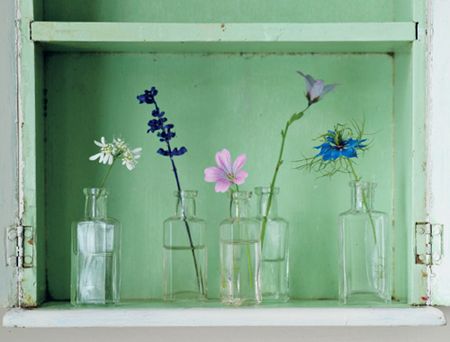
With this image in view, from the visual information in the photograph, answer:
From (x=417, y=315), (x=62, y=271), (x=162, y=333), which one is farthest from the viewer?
(x=162, y=333)

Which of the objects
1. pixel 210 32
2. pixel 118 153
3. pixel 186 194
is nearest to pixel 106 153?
pixel 118 153

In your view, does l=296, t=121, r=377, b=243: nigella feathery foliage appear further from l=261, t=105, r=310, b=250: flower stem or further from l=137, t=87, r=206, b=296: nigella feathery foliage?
l=137, t=87, r=206, b=296: nigella feathery foliage

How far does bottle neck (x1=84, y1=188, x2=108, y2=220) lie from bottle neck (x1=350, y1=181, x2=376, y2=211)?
0.35 m

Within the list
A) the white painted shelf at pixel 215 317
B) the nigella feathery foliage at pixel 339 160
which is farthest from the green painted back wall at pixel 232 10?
the white painted shelf at pixel 215 317

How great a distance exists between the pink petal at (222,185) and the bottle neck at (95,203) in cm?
16

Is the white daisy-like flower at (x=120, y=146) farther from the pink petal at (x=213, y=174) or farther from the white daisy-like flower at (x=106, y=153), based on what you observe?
the pink petal at (x=213, y=174)

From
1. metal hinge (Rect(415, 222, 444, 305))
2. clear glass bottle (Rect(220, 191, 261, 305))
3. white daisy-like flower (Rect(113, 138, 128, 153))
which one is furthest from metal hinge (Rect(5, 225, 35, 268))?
metal hinge (Rect(415, 222, 444, 305))

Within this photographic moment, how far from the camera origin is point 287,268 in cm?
120

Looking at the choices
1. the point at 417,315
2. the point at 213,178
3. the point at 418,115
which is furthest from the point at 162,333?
the point at 418,115

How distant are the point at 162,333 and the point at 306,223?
0.32 meters

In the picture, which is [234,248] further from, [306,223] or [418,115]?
[418,115]

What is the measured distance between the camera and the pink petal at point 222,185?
1169 mm

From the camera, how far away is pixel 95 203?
117 cm

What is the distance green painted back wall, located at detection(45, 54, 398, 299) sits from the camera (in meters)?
1.24
